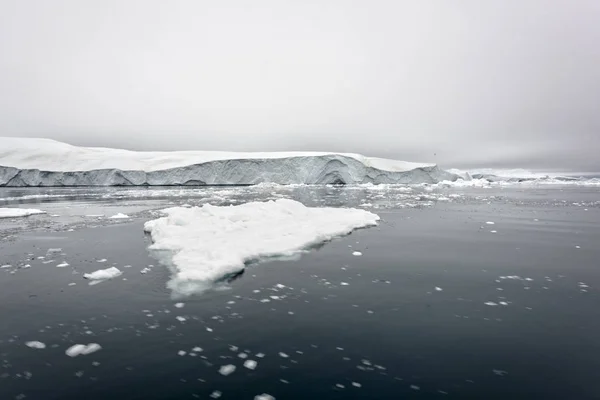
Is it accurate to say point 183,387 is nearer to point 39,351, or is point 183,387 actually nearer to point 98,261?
point 39,351

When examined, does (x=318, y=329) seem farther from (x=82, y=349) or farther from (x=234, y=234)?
(x=234, y=234)

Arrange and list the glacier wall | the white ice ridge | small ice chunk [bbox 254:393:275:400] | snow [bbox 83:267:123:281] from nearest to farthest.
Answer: small ice chunk [bbox 254:393:275:400] < snow [bbox 83:267:123:281] < the white ice ridge < the glacier wall

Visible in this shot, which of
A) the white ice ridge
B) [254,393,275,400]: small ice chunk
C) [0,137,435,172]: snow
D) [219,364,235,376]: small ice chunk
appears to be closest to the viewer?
[254,393,275,400]: small ice chunk

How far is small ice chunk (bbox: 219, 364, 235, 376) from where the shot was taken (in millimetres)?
2727

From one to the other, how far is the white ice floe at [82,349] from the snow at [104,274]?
2.12m

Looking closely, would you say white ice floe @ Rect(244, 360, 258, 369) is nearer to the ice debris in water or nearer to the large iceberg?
the ice debris in water

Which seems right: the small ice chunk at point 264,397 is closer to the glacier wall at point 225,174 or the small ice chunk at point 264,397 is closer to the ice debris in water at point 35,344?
the ice debris in water at point 35,344

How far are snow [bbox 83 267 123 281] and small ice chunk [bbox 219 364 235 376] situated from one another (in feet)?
10.3

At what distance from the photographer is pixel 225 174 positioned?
42.2 meters

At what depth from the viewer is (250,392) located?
8.14ft

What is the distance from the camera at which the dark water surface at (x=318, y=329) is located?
257 cm

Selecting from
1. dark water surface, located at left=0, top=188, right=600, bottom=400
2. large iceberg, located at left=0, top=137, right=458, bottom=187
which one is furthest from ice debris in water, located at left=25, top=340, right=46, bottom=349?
large iceberg, located at left=0, top=137, right=458, bottom=187

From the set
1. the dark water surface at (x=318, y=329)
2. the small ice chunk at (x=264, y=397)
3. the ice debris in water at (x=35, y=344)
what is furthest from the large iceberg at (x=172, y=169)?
the small ice chunk at (x=264, y=397)

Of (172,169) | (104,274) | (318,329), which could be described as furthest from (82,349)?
(172,169)
